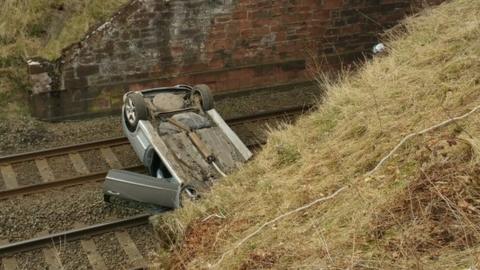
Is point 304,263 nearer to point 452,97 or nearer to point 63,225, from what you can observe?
point 452,97

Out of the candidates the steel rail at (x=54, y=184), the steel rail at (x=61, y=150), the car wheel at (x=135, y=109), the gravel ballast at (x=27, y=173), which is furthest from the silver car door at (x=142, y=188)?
the steel rail at (x=61, y=150)

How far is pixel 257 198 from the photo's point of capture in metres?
6.50

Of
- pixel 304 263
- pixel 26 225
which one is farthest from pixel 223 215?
pixel 26 225

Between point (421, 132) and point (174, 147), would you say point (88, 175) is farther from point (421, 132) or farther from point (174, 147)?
point (421, 132)

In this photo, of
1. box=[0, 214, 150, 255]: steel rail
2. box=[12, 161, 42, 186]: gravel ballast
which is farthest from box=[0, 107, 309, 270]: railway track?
box=[12, 161, 42, 186]: gravel ballast

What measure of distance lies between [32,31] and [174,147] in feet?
17.8

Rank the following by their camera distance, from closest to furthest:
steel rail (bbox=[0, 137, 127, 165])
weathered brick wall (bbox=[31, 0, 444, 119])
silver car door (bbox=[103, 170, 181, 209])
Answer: silver car door (bbox=[103, 170, 181, 209]) → steel rail (bbox=[0, 137, 127, 165]) → weathered brick wall (bbox=[31, 0, 444, 119])

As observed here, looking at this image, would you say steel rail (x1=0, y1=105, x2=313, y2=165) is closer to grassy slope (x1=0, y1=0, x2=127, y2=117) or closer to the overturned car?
the overturned car

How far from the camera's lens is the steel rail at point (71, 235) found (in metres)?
7.82

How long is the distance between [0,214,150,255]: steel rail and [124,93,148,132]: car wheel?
1645 mm

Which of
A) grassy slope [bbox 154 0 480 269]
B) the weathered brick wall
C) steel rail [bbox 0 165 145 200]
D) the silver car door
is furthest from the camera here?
the weathered brick wall

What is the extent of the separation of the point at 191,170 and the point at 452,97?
381 centimetres

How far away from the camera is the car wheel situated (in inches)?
369

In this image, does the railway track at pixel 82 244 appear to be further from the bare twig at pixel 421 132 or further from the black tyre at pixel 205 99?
the bare twig at pixel 421 132
